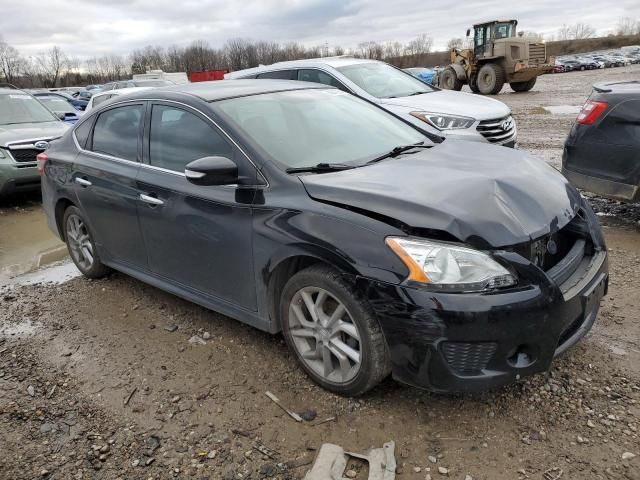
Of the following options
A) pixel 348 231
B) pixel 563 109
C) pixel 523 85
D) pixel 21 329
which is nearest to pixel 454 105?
pixel 348 231

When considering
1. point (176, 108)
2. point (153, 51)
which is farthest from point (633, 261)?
point (153, 51)

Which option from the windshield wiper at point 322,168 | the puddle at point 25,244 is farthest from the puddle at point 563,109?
the windshield wiper at point 322,168

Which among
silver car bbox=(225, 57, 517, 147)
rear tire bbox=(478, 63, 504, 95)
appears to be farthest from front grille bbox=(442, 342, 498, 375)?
rear tire bbox=(478, 63, 504, 95)

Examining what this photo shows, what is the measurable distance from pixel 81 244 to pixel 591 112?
484cm

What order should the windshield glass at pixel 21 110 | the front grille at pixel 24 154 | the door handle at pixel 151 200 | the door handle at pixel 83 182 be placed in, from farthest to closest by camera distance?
the windshield glass at pixel 21 110 < the front grille at pixel 24 154 < the door handle at pixel 83 182 < the door handle at pixel 151 200

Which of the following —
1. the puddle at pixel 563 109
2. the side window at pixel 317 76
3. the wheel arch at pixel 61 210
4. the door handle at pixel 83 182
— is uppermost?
the side window at pixel 317 76

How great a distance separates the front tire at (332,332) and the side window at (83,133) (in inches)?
101

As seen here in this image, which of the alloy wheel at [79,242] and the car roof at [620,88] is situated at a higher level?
the car roof at [620,88]

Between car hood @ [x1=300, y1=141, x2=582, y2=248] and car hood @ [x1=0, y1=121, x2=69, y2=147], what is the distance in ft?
21.4

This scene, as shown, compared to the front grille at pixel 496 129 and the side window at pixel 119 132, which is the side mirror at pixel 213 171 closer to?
the side window at pixel 119 132

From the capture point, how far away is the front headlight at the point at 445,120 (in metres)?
6.82

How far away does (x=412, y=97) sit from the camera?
754 centimetres

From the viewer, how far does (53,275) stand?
16.7 ft

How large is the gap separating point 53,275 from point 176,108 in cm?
259
